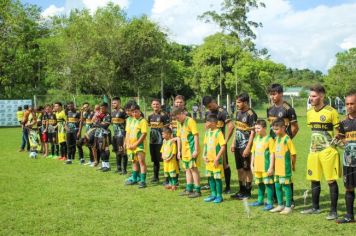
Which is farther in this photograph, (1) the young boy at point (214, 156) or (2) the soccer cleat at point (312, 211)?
(1) the young boy at point (214, 156)

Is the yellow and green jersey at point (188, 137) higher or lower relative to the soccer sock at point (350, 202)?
higher

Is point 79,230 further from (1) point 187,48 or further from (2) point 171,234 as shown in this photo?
(1) point 187,48

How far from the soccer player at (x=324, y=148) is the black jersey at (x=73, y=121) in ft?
28.5

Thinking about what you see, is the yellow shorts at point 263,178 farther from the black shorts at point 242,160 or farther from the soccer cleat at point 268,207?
the black shorts at point 242,160

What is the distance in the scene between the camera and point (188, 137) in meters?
8.77

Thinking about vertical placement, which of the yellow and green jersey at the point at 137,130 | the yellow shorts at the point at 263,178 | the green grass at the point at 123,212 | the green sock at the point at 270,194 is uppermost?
the yellow and green jersey at the point at 137,130

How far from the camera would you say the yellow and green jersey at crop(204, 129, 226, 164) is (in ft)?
26.8

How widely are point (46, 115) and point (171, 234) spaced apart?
10348 mm

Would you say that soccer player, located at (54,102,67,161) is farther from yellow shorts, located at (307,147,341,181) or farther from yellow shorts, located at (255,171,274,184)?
yellow shorts, located at (307,147,341,181)

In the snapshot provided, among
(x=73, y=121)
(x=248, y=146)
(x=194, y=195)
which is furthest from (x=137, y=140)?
(x=73, y=121)

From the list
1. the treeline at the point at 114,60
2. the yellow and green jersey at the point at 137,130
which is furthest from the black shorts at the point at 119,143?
the treeline at the point at 114,60

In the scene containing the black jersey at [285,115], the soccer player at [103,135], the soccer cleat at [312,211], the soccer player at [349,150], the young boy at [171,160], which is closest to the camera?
the soccer player at [349,150]

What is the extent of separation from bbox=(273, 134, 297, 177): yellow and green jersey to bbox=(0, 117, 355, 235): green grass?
726mm

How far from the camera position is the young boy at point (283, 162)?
24.0 feet
